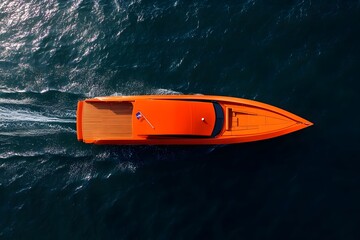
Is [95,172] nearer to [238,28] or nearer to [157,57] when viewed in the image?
[157,57]

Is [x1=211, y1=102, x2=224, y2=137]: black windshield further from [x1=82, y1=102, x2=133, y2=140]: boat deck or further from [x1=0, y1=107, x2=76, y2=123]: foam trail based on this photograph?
[x1=0, y1=107, x2=76, y2=123]: foam trail

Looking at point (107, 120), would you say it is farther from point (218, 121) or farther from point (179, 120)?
point (218, 121)

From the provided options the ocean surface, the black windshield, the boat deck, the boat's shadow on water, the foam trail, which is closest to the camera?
the black windshield

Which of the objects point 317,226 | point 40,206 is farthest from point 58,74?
point 317,226

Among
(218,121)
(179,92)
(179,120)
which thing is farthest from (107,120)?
(218,121)

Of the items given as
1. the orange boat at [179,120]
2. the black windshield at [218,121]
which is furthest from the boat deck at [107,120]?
the black windshield at [218,121]

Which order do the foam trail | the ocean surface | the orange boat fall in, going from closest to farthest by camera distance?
the orange boat, the ocean surface, the foam trail

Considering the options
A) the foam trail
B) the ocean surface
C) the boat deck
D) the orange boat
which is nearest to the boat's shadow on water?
the ocean surface
